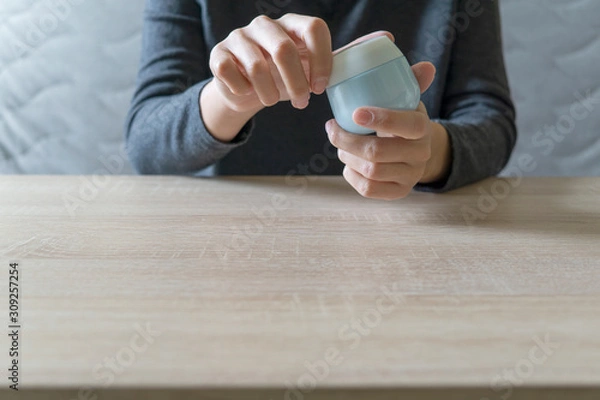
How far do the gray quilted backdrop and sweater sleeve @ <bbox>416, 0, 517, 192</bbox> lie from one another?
328 millimetres

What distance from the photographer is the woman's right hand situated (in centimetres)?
43

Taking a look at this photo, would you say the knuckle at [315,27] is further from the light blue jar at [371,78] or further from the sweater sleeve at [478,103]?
the sweater sleeve at [478,103]

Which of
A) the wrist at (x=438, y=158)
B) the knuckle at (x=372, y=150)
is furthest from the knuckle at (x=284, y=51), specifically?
the wrist at (x=438, y=158)

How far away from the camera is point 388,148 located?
0.49 m

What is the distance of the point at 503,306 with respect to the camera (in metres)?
0.32

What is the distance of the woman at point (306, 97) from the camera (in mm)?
465

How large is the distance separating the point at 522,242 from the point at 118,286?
0.31 metres

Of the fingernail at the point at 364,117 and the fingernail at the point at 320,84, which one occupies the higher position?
the fingernail at the point at 320,84

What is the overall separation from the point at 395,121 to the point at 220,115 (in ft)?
0.75

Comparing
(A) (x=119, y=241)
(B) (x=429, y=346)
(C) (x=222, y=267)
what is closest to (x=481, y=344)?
(B) (x=429, y=346)

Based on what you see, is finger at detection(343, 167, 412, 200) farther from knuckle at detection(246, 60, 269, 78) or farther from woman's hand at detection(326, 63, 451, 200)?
knuckle at detection(246, 60, 269, 78)

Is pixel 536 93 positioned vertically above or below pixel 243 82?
below

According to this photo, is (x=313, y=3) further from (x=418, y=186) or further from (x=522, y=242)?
(x=522, y=242)

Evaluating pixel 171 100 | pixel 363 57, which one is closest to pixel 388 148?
pixel 363 57
